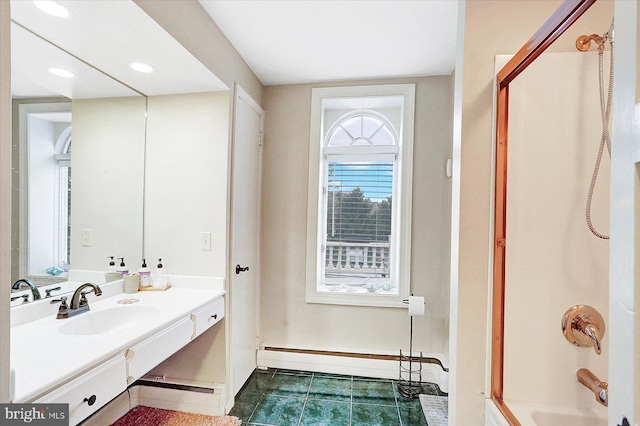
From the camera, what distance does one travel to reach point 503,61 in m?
1.15

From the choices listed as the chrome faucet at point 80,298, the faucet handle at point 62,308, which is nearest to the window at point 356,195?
the chrome faucet at point 80,298

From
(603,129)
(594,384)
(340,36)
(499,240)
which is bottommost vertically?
(594,384)

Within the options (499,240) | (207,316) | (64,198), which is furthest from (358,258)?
(64,198)

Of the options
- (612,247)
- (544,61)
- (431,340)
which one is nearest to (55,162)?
(612,247)

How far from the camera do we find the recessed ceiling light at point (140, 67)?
61.8 inches

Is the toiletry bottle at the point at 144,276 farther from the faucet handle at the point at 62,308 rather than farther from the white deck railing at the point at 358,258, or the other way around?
the white deck railing at the point at 358,258

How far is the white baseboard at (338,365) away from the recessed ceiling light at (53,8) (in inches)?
96.3

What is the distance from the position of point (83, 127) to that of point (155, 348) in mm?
1301

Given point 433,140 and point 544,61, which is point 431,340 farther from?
point 544,61

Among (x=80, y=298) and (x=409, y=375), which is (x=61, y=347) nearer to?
(x=80, y=298)

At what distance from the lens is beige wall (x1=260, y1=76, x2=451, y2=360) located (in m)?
2.26

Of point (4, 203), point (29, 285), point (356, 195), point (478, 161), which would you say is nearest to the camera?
point (4, 203)

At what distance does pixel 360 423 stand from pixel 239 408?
2.70ft

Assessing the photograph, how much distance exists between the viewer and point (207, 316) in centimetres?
166
